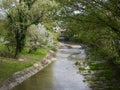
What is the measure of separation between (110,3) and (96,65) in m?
34.4

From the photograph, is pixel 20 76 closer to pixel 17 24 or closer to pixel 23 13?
pixel 17 24

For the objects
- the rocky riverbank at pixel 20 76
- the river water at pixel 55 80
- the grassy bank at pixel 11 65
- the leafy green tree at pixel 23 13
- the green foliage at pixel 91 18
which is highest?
the leafy green tree at pixel 23 13

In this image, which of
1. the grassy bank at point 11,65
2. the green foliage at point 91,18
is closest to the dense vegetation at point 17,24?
the grassy bank at point 11,65

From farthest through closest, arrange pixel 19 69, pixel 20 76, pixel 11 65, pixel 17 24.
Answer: pixel 17 24 < pixel 11 65 < pixel 19 69 < pixel 20 76

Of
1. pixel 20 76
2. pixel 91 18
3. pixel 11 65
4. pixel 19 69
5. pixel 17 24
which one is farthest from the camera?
pixel 17 24

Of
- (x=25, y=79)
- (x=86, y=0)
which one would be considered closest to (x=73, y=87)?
(x=25, y=79)

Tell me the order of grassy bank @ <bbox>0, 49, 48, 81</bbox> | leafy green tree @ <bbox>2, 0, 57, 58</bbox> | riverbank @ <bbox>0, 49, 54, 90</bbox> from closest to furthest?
riverbank @ <bbox>0, 49, 54, 90</bbox>, grassy bank @ <bbox>0, 49, 48, 81</bbox>, leafy green tree @ <bbox>2, 0, 57, 58</bbox>

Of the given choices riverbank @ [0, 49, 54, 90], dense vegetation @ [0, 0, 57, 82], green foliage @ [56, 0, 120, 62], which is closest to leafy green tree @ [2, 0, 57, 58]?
dense vegetation @ [0, 0, 57, 82]

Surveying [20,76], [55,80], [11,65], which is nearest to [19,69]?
[11,65]

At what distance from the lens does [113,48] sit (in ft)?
78.0

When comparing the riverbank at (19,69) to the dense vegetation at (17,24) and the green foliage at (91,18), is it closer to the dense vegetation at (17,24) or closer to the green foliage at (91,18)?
the dense vegetation at (17,24)

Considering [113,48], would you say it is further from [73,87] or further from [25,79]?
[25,79]

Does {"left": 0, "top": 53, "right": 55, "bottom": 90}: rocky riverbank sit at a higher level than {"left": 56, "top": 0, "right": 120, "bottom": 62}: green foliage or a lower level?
lower

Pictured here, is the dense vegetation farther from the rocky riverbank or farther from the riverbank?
the rocky riverbank
